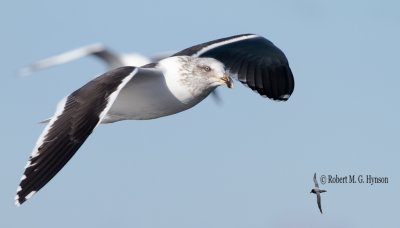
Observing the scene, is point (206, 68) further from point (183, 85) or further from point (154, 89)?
point (154, 89)

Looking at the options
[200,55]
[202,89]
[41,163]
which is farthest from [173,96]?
[41,163]

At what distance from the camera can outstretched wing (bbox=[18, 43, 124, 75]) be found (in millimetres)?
19984

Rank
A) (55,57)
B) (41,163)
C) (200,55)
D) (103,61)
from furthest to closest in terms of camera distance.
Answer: (103,61), (55,57), (200,55), (41,163)

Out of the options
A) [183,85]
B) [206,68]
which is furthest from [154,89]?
[206,68]

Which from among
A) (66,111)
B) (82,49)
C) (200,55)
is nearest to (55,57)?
(82,49)

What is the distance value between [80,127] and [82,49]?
6783mm

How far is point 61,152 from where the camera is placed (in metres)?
14.9

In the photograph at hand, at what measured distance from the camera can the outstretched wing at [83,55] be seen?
19984 millimetres

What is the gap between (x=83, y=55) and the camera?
69.6 ft

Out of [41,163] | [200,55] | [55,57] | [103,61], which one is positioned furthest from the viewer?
[103,61]

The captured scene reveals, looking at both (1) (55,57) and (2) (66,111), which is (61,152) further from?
(1) (55,57)

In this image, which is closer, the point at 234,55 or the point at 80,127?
the point at 80,127

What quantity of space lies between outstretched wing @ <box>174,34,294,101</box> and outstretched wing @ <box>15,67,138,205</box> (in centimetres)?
494

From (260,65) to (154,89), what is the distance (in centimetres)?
437
